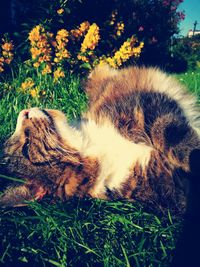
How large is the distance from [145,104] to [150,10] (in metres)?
5.03

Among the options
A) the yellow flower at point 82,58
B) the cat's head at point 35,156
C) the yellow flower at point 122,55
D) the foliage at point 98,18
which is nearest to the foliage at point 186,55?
the foliage at point 98,18

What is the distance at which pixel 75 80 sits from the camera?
3312 millimetres

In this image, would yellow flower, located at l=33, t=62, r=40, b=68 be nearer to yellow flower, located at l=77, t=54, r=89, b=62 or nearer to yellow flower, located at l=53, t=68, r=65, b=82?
yellow flower, located at l=53, t=68, r=65, b=82

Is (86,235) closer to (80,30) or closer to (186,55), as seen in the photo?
(80,30)

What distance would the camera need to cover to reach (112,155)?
168 cm

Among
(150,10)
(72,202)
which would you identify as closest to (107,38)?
(150,10)

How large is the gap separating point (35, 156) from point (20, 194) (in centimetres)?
26

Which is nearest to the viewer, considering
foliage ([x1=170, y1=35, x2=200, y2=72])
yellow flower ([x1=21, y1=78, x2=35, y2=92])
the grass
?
the grass

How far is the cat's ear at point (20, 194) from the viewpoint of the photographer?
1456 mm

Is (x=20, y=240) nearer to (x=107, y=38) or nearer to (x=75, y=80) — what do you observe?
(x=75, y=80)

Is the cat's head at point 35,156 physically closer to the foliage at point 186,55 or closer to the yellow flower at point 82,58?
the yellow flower at point 82,58

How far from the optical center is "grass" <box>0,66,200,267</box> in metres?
1.19

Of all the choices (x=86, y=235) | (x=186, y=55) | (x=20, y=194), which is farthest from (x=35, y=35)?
(x=186, y=55)

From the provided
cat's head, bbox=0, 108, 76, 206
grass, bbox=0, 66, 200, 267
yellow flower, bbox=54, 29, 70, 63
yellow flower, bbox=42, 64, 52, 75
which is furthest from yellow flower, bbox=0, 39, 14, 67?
grass, bbox=0, 66, 200, 267
